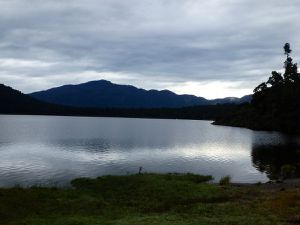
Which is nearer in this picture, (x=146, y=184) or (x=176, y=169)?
(x=146, y=184)

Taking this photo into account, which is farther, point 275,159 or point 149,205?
point 275,159

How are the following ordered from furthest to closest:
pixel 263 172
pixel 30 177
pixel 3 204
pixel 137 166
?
pixel 137 166 → pixel 263 172 → pixel 30 177 → pixel 3 204

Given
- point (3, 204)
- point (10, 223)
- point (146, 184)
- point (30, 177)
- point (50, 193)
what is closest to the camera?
point (10, 223)

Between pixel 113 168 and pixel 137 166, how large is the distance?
6404mm

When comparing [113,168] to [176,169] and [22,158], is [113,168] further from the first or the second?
[22,158]

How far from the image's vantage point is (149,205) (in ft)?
140

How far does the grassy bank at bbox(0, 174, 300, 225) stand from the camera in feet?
111

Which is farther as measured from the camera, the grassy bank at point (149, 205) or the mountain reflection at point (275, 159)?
the mountain reflection at point (275, 159)

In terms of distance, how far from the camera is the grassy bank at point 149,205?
3397cm

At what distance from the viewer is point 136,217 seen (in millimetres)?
34812

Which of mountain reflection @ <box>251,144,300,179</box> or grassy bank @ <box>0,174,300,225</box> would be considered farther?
mountain reflection @ <box>251,144,300,179</box>

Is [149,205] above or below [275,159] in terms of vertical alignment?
above

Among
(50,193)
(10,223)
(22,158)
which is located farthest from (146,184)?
(22,158)

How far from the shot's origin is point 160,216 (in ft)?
114
